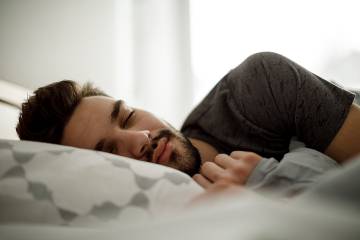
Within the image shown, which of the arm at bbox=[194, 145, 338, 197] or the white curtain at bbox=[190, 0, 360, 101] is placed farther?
the white curtain at bbox=[190, 0, 360, 101]

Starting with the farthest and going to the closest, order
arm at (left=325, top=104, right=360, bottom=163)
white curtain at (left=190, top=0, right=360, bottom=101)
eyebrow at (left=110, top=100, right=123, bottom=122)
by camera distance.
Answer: white curtain at (left=190, top=0, right=360, bottom=101) → eyebrow at (left=110, top=100, right=123, bottom=122) → arm at (left=325, top=104, right=360, bottom=163)

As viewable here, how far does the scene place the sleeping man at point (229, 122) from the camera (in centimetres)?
75

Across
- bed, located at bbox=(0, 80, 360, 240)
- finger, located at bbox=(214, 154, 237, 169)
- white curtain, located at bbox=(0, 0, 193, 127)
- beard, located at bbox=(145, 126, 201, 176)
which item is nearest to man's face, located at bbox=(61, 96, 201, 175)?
beard, located at bbox=(145, 126, 201, 176)

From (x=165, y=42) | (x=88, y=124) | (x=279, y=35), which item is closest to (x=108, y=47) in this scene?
(x=165, y=42)

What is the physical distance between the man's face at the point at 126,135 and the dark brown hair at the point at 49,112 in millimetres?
26

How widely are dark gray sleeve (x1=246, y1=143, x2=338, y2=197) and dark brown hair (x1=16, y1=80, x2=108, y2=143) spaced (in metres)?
0.54

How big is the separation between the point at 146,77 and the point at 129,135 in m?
1.30

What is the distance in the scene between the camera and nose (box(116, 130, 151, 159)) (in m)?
0.77

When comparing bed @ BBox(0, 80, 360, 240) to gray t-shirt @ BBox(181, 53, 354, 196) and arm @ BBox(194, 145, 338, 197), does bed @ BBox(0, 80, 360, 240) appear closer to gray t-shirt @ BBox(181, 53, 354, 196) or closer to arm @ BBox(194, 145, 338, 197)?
arm @ BBox(194, 145, 338, 197)

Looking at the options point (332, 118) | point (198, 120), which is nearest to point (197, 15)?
point (198, 120)

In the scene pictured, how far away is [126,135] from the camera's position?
0.79m

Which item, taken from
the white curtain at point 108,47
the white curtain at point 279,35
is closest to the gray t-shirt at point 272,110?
the white curtain at point 279,35

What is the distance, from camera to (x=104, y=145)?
793 millimetres

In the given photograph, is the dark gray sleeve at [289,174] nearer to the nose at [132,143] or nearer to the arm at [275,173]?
the arm at [275,173]
